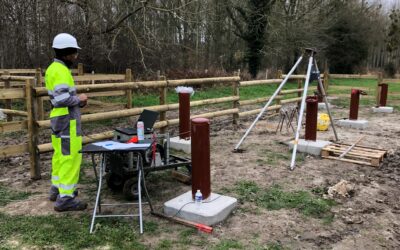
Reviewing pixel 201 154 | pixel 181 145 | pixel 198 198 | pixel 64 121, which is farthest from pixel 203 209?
pixel 181 145

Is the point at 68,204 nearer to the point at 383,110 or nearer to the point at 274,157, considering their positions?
the point at 274,157

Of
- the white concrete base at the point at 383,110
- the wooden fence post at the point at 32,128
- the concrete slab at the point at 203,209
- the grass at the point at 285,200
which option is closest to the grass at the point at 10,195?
the wooden fence post at the point at 32,128

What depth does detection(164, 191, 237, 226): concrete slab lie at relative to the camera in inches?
162

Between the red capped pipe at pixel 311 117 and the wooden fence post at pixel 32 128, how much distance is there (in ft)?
14.7

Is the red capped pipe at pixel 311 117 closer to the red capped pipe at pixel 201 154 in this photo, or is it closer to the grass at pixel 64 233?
Answer: the red capped pipe at pixel 201 154

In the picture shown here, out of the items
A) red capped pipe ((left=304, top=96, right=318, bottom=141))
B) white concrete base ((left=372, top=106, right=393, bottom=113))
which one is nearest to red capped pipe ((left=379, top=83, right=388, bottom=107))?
white concrete base ((left=372, top=106, right=393, bottom=113))

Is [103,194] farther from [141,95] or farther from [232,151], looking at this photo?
[141,95]

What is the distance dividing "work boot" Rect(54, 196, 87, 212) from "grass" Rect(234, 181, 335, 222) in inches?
73.6

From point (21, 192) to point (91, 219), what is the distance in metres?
1.41

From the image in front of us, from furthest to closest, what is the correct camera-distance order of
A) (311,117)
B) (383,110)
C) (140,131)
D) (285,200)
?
1. (383,110)
2. (311,117)
3. (285,200)
4. (140,131)

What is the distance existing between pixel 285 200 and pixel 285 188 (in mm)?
473

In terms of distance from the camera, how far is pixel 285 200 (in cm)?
487

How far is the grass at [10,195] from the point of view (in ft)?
15.6

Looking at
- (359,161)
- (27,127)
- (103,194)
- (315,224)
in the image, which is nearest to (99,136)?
(27,127)
